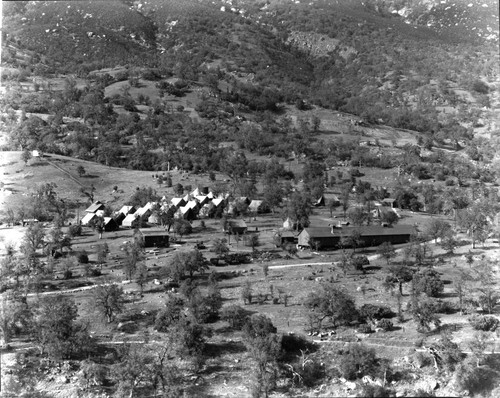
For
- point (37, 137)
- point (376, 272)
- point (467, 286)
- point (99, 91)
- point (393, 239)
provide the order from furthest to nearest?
point (99, 91) < point (37, 137) < point (393, 239) < point (376, 272) < point (467, 286)

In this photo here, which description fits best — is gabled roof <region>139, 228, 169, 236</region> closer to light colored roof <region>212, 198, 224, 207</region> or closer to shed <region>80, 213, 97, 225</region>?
shed <region>80, 213, 97, 225</region>

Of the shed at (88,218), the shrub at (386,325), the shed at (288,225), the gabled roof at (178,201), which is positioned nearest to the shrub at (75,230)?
the shed at (88,218)

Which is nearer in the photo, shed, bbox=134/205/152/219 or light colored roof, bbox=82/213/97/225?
light colored roof, bbox=82/213/97/225

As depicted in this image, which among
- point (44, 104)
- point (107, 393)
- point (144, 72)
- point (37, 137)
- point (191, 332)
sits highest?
point (144, 72)

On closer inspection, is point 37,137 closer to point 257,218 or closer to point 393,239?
point 257,218

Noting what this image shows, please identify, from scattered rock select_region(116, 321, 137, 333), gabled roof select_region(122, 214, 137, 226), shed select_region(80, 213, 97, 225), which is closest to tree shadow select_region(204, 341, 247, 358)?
scattered rock select_region(116, 321, 137, 333)

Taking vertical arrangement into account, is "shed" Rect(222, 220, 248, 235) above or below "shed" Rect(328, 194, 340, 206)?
below

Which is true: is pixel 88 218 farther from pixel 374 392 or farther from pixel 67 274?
pixel 374 392

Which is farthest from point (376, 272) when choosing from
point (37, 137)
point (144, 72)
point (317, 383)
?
point (144, 72)

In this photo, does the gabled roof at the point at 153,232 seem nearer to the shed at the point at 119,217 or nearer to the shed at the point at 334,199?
the shed at the point at 119,217
